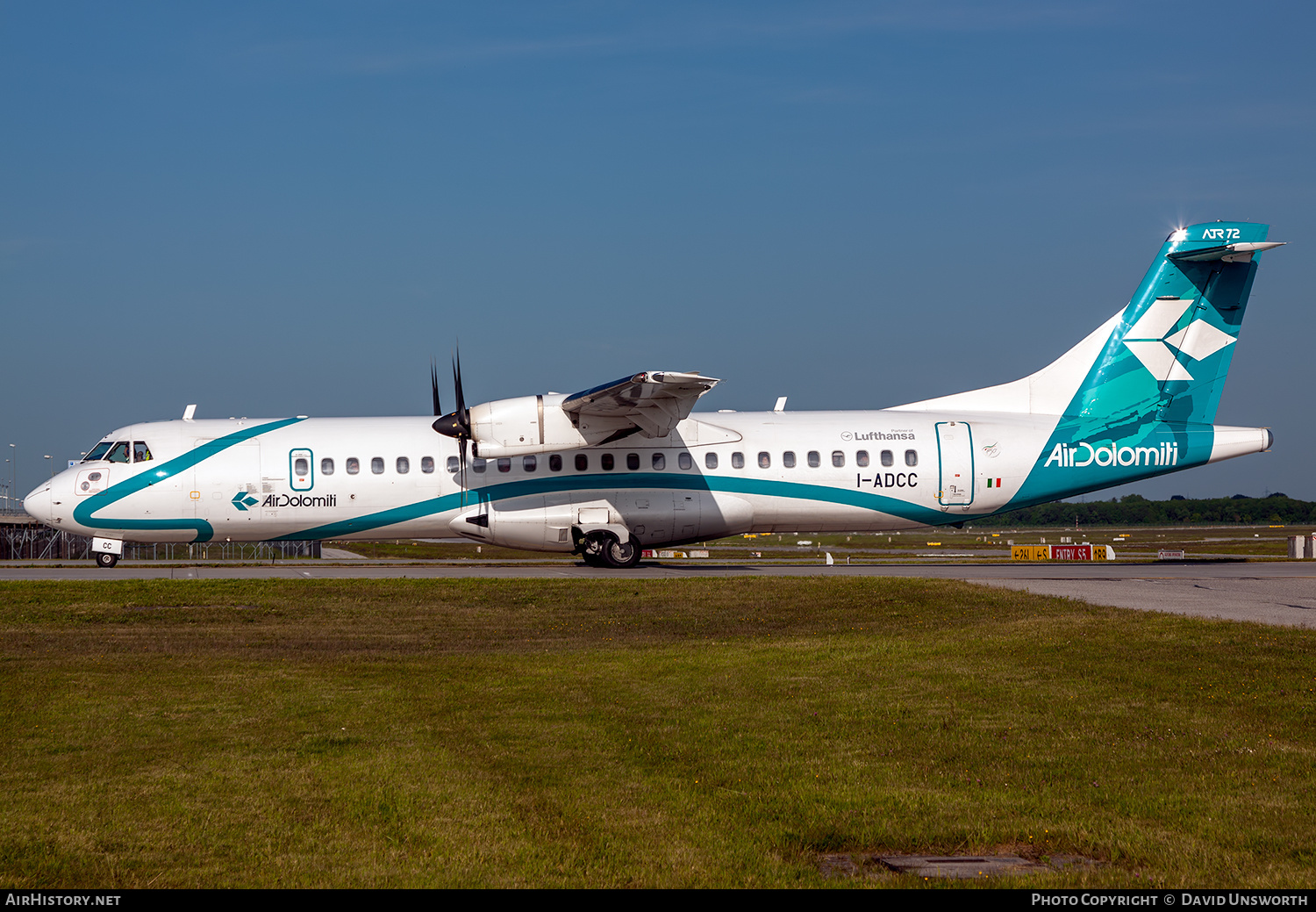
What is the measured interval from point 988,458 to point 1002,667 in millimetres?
16144

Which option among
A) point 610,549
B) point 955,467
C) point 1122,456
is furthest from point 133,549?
point 1122,456

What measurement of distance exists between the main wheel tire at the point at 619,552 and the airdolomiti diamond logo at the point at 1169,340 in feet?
46.6

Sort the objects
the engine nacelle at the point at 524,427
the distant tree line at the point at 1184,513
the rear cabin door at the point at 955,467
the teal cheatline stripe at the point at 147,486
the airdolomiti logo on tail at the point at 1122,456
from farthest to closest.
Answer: the distant tree line at the point at 1184,513, the airdolomiti logo on tail at the point at 1122,456, the rear cabin door at the point at 955,467, the teal cheatline stripe at the point at 147,486, the engine nacelle at the point at 524,427

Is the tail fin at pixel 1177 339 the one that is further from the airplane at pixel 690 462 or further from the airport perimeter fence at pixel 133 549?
the airport perimeter fence at pixel 133 549

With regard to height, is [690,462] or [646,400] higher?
[646,400]

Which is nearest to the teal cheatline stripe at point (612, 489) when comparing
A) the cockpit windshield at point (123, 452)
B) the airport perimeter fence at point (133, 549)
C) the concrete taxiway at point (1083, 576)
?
the concrete taxiway at point (1083, 576)

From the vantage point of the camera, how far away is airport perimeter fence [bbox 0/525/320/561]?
47.6m

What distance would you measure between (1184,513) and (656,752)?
130 m

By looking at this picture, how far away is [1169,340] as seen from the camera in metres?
28.3

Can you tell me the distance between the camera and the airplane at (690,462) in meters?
26.8

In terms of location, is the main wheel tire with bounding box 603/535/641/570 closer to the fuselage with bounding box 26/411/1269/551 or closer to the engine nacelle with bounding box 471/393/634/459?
the fuselage with bounding box 26/411/1269/551

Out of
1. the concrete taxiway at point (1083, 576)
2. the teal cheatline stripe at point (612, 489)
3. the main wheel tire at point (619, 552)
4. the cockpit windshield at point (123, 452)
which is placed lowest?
the concrete taxiway at point (1083, 576)

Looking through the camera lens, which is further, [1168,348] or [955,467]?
[1168,348]

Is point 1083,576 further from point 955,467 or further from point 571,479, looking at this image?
point 571,479
